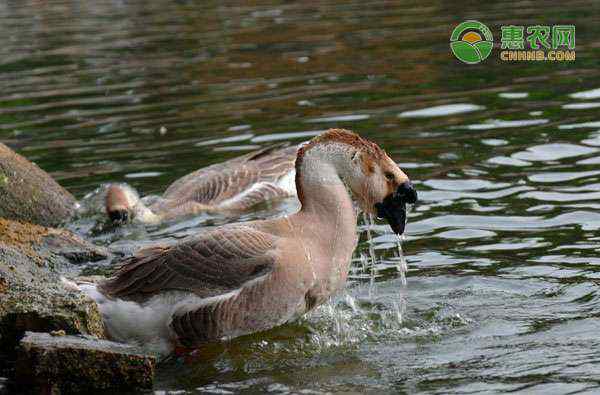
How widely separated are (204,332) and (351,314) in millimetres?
1463

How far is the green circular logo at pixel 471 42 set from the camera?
1981 centimetres

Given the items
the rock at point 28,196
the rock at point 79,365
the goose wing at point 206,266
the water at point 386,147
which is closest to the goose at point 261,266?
the goose wing at point 206,266

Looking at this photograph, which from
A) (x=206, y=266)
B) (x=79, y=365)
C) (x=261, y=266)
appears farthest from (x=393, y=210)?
(x=79, y=365)

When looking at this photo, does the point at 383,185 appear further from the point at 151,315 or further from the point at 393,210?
the point at 151,315

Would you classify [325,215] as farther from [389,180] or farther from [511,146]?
[511,146]

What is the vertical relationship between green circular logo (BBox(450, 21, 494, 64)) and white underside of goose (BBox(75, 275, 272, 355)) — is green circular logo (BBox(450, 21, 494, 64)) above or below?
above

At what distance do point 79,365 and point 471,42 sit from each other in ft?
50.5

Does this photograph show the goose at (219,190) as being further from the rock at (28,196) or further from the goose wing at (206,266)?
the goose wing at (206,266)

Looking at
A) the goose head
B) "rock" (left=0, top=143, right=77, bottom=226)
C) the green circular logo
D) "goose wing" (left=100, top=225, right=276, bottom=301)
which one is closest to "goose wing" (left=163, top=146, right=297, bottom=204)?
"rock" (left=0, top=143, right=77, bottom=226)

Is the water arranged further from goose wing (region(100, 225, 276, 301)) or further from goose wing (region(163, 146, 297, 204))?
goose wing (region(100, 225, 276, 301))

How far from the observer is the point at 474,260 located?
32.8 ft

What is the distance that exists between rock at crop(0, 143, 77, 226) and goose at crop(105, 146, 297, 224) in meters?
0.69

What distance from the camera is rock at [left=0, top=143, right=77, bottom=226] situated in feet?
42.6

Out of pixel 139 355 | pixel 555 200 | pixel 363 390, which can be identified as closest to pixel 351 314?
pixel 363 390
